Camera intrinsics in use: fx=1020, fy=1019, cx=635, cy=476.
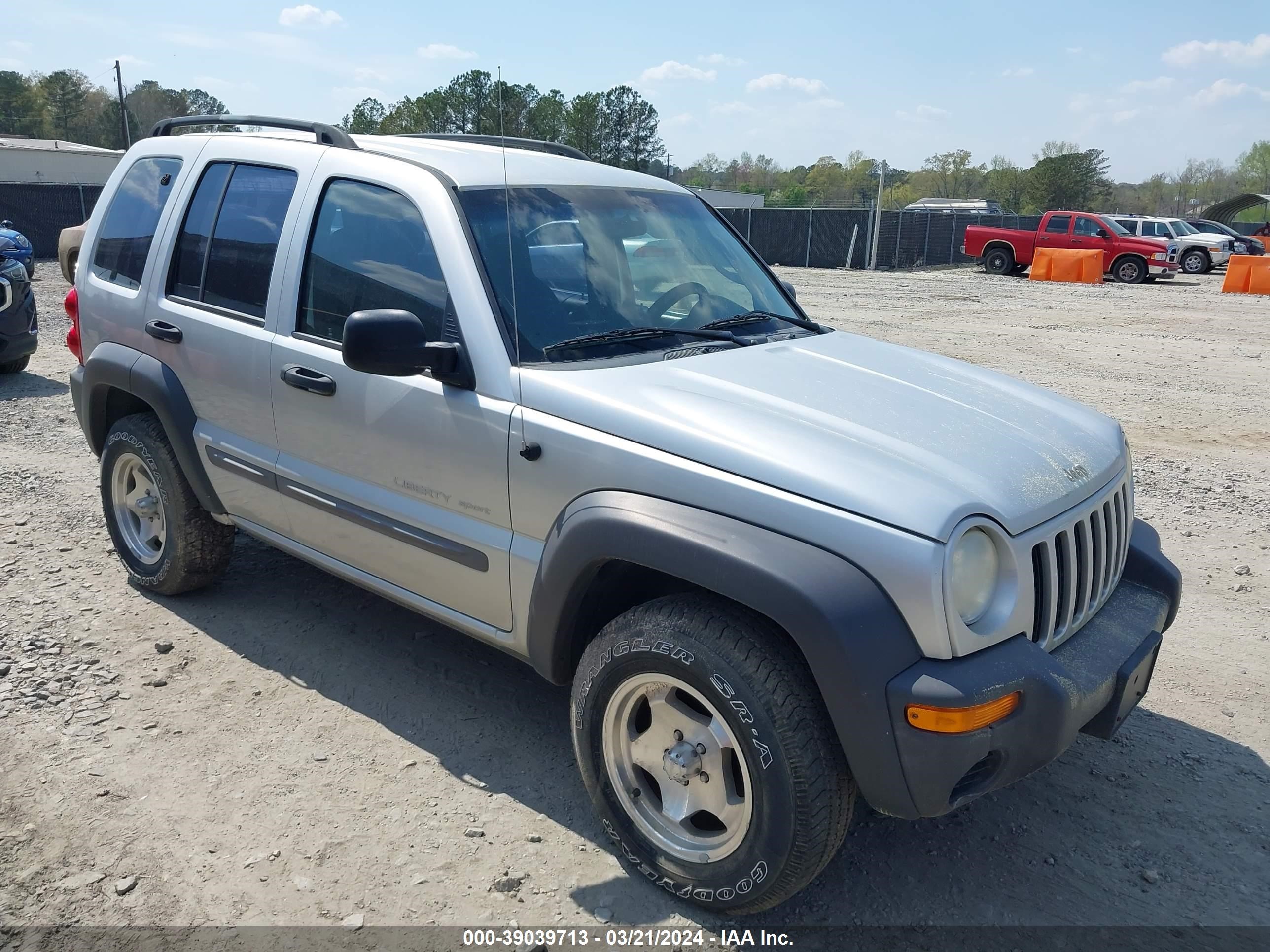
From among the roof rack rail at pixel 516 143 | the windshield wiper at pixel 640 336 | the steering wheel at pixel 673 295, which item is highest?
the roof rack rail at pixel 516 143

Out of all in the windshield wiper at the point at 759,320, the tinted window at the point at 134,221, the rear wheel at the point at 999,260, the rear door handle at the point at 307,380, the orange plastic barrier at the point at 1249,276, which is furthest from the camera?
the rear wheel at the point at 999,260

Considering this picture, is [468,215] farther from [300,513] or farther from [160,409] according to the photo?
[160,409]

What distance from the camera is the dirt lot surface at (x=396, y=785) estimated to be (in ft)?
9.59

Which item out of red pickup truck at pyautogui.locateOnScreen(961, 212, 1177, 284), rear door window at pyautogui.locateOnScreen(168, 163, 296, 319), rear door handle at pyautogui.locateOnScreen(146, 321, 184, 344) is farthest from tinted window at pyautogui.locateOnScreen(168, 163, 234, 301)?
red pickup truck at pyautogui.locateOnScreen(961, 212, 1177, 284)

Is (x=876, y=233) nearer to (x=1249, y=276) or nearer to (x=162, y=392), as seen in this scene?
(x=1249, y=276)

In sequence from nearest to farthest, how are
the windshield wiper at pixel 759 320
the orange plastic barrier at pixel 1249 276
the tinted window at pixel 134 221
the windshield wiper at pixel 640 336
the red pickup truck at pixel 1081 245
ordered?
the windshield wiper at pixel 640 336, the windshield wiper at pixel 759 320, the tinted window at pixel 134 221, the orange plastic barrier at pixel 1249 276, the red pickup truck at pixel 1081 245

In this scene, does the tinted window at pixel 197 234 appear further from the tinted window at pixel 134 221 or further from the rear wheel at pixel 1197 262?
the rear wheel at pixel 1197 262

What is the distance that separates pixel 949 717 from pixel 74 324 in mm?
4623

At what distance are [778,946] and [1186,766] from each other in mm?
1844

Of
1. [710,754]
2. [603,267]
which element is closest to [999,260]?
[603,267]

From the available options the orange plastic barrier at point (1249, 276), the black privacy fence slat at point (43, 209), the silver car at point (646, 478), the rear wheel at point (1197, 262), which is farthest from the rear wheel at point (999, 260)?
the silver car at point (646, 478)

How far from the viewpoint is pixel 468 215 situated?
3.39m

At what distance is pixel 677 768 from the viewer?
9.24 feet

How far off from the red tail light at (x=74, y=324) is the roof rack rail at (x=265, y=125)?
877 millimetres
